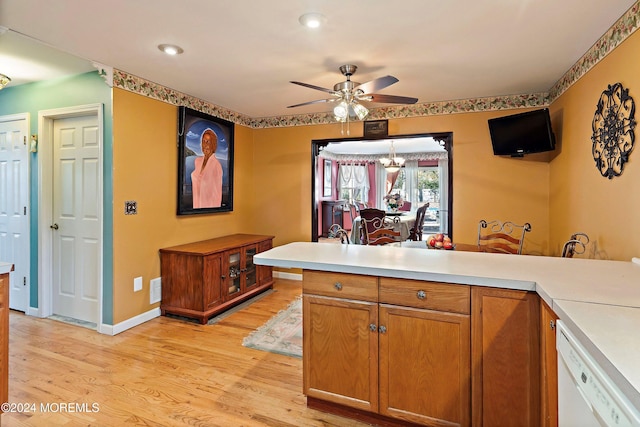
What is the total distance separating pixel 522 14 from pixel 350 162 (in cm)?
813

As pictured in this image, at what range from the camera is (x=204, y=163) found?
4.05 metres

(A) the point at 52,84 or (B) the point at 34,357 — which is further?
(A) the point at 52,84

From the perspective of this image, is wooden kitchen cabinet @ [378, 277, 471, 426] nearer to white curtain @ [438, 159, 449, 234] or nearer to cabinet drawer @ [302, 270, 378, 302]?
cabinet drawer @ [302, 270, 378, 302]

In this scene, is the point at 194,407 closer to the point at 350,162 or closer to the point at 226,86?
the point at 226,86

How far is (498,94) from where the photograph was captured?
3.71 meters

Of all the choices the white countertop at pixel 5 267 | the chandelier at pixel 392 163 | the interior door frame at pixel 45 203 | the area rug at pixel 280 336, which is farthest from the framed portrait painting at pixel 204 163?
the chandelier at pixel 392 163

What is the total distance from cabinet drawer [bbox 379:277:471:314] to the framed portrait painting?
2799mm

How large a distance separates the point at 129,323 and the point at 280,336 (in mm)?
1454

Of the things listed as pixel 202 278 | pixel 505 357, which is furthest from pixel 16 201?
pixel 505 357

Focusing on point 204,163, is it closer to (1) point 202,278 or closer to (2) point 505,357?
(1) point 202,278

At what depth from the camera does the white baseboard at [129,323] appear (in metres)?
3.02

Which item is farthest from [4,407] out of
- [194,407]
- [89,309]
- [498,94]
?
[498,94]

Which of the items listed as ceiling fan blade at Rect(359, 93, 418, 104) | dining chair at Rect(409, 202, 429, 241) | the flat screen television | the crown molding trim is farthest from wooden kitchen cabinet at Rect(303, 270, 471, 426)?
dining chair at Rect(409, 202, 429, 241)

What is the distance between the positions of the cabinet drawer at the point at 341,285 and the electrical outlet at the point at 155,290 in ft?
7.43
